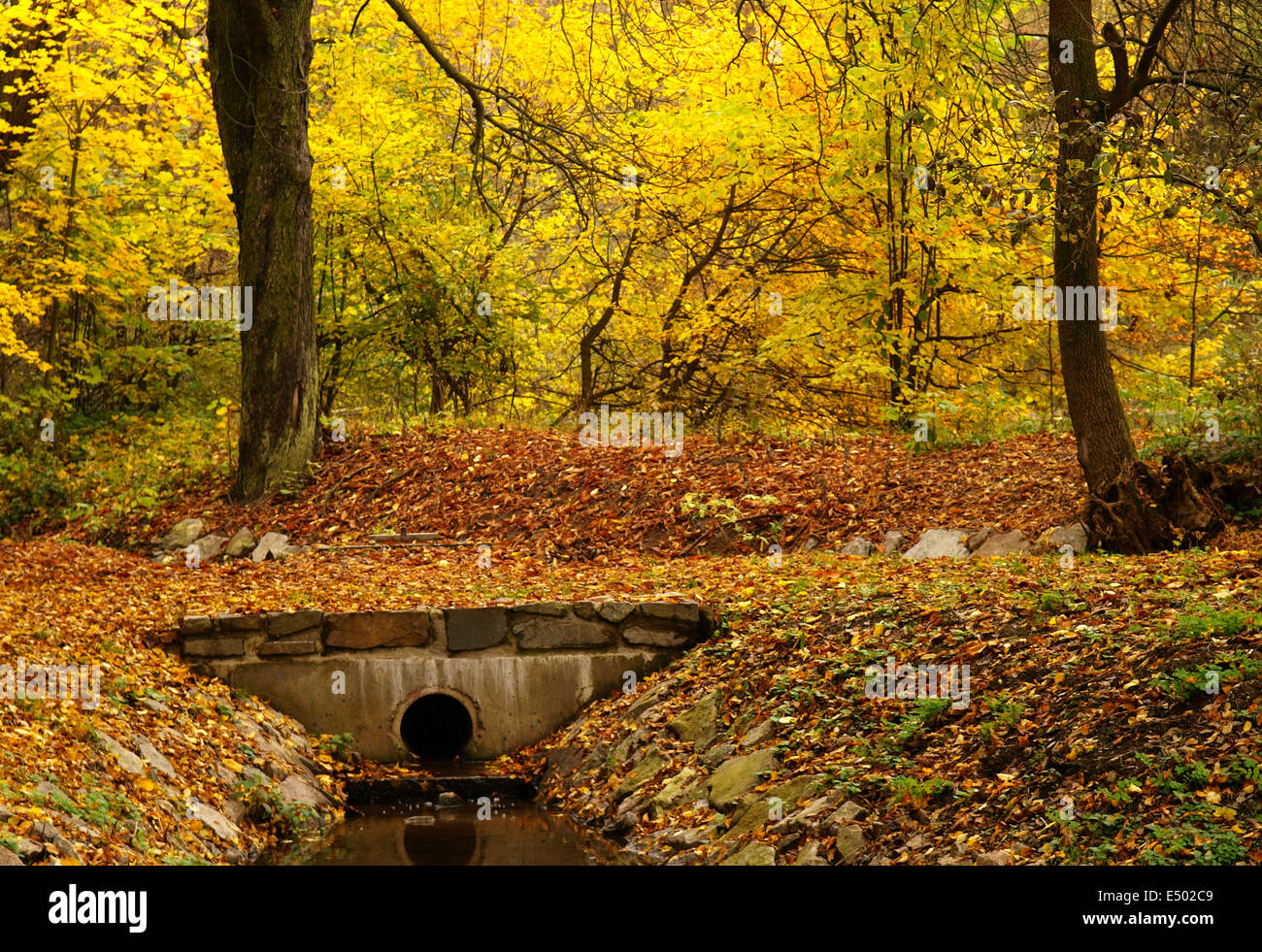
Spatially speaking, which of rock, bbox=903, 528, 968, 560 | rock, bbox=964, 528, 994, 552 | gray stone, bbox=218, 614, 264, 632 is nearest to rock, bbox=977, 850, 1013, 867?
gray stone, bbox=218, 614, 264, 632

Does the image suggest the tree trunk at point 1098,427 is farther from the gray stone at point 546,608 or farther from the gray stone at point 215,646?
the gray stone at point 215,646

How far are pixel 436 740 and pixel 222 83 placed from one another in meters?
6.66

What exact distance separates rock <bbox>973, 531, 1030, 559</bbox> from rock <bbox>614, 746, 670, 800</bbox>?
11.7 feet

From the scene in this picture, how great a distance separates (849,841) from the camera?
451 centimetres

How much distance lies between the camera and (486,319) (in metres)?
14.8

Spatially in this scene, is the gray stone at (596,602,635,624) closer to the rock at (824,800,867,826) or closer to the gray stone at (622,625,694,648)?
the gray stone at (622,625,694,648)

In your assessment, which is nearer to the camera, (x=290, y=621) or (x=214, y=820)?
(x=214, y=820)

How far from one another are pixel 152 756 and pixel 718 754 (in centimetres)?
269

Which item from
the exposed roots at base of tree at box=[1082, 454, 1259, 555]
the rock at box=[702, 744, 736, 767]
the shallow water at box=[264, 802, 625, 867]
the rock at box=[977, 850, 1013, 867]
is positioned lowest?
the shallow water at box=[264, 802, 625, 867]

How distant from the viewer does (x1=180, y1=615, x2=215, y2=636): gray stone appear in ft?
24.1

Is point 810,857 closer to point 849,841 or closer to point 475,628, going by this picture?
point 849,841

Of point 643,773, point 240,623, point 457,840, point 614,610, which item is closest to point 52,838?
point 457,840

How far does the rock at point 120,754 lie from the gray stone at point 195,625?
2.01 meters
